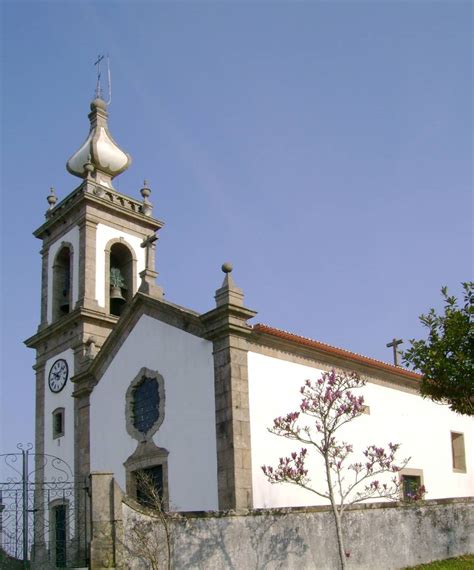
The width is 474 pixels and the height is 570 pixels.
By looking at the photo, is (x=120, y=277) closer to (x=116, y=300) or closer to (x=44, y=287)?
(x=116, y=300)

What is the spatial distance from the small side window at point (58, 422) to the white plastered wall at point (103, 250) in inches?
138

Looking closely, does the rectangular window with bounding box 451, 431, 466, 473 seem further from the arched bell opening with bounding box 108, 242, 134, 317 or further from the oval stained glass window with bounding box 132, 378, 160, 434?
the arched bell opening with bounding box 108, 242, 134, 317

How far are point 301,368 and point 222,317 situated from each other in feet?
8.77

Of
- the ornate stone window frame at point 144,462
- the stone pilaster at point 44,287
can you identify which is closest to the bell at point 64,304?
the stone pilaster at point 44,287

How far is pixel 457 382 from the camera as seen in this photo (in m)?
13.8

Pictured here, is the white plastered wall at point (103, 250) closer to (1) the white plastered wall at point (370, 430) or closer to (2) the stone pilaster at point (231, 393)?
(2) the stone pilaster at point (231, 393)

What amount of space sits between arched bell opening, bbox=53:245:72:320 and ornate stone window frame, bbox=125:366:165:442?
19.9ft

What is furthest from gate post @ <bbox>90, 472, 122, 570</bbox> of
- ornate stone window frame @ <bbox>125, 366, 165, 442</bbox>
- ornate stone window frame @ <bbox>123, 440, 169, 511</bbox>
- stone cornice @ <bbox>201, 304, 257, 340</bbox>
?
ornate stone window frame @ <bbox>125, 366, 165, 442</bbox>

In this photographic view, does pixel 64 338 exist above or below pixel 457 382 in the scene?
above

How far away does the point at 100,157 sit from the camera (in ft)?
87.5

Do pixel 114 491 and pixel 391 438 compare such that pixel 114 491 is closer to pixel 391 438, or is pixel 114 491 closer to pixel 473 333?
pixel 473 333

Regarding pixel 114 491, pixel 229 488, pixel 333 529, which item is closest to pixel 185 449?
pixel 229 488

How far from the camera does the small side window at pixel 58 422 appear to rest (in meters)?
23.3

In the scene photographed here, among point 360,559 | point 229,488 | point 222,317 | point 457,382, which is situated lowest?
point 360,559
